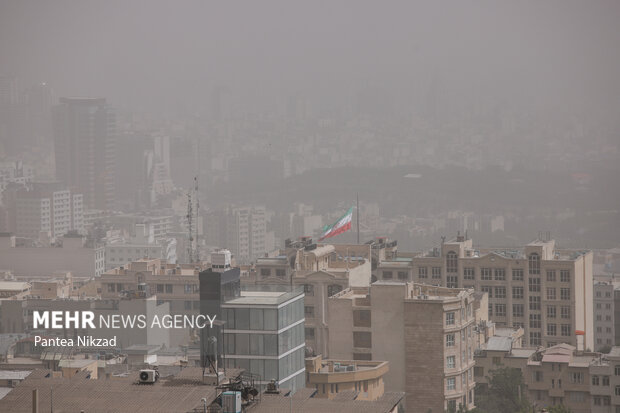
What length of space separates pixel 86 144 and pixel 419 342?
59.1 metres

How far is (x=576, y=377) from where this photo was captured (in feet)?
66.3

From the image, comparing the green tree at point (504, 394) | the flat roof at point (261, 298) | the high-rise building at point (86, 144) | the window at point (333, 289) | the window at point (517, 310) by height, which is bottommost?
the green tree at point (504, 394)

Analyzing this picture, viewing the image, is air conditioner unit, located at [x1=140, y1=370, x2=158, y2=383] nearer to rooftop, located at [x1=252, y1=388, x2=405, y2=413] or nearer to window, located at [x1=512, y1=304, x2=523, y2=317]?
rooftop, located at [x1=252, y1=388, x2=405, y2=413]

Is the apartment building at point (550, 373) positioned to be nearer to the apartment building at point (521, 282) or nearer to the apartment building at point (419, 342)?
the apartment building at point (419, 342)

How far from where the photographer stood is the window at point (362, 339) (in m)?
19.5

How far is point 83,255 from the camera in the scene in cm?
4441

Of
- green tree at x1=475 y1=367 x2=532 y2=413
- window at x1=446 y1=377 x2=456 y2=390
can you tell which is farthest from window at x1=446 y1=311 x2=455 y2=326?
green tree at x1=475 y1=367 x2=532 y2=413

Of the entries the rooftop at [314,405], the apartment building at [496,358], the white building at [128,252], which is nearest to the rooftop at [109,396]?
the rooftop at [314,405]

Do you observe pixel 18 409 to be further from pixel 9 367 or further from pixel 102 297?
pixel 102 297

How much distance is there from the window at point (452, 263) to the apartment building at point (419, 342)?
21.0 feet

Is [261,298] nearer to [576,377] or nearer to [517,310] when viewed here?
[576,377]

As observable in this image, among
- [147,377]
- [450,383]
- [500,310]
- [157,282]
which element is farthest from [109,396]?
[500,310]

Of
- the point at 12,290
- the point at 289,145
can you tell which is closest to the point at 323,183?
the point at 289,145

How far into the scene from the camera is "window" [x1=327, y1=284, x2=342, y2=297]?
2194cm
